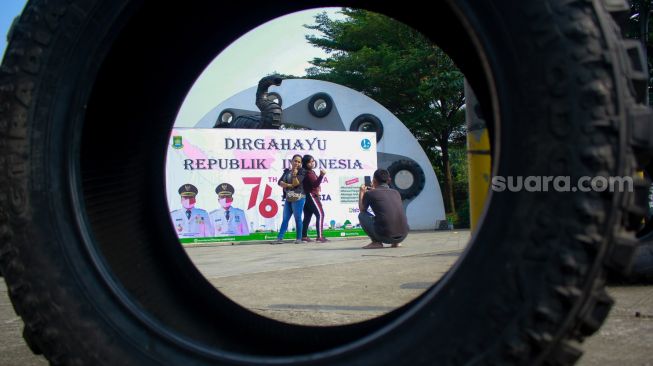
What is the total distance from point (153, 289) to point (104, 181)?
325mm

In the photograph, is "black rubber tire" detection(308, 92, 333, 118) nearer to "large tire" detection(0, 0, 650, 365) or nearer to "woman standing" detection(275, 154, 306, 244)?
"woman standing" detection(275, 154, 306, 244)

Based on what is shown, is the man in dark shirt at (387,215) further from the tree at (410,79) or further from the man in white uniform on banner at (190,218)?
the tree at (410,79)

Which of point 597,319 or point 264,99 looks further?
point 264,99

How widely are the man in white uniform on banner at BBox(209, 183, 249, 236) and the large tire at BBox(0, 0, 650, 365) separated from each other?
12408mm

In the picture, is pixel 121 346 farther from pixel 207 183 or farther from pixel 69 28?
pixel 207 183

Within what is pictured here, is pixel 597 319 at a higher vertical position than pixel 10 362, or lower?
higher

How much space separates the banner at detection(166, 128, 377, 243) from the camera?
45.9 feet

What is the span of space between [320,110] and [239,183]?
22.9 ft

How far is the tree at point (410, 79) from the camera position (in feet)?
85.6

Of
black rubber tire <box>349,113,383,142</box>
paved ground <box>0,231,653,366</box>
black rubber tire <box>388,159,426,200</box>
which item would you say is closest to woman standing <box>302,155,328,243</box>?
paved ground <box>0,231,653,366</box>

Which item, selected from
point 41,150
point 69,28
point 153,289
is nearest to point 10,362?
point 153,289

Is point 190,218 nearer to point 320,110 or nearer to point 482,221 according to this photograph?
point 320,110

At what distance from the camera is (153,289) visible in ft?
5.84

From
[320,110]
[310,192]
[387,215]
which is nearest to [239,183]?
[310,192]
